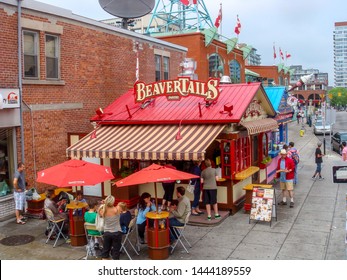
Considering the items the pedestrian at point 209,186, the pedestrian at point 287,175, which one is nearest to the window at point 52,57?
the pedestrian at point 209,186

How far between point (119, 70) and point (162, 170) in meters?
9.85

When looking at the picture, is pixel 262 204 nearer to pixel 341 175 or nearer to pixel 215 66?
pixel 341 175

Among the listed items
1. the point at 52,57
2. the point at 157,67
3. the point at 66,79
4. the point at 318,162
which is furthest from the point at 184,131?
the point at 157,67

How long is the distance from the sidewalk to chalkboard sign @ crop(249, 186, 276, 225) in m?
0.25

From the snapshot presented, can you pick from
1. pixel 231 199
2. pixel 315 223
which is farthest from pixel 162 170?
pixel 315 223

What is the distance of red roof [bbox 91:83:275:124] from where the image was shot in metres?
12.6

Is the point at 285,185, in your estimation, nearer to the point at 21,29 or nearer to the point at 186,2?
the point at 21,29

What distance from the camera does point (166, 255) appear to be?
8.85 m

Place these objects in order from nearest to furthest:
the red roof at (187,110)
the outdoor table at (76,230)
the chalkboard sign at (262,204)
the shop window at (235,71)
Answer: the outdoor table at (76,230)
the chalkboard sign at (262,204)
the red roof at (187,110)
the shop window at (235,71)

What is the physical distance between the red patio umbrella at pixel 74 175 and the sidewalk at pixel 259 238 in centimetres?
173

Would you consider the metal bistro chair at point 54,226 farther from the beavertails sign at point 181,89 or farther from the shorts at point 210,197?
the beavertails sign at point 181,89

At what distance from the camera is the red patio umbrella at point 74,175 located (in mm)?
8883

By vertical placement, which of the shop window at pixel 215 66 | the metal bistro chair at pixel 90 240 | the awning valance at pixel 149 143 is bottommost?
the metal bistro chair at pixel 90 240

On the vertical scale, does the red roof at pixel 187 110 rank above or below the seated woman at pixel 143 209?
above
